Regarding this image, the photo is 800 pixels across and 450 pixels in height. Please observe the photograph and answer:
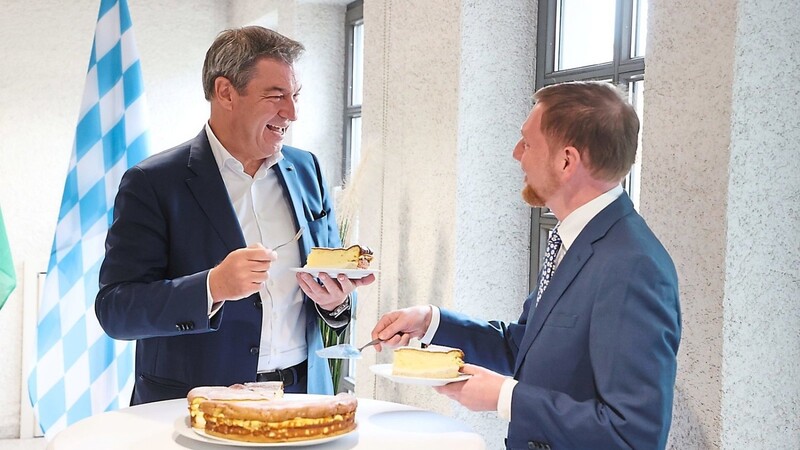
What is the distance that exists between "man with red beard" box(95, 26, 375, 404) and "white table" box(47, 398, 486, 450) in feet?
0.83

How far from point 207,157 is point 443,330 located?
0.72m

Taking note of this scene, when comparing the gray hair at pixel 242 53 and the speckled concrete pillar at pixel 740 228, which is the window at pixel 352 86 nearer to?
the gray hair at pixel 242 53

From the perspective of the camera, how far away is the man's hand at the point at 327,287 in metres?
2.06

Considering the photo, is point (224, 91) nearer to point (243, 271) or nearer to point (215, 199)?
point (215, 199)

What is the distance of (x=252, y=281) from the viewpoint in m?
1.80

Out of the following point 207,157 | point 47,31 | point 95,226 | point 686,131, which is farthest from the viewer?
point 47,31

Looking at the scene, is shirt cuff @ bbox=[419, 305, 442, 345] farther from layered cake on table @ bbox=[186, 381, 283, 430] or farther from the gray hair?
the gray hair

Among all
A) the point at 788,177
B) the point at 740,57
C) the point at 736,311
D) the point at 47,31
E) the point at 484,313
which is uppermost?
the point at 47,31

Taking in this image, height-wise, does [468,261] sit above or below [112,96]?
below

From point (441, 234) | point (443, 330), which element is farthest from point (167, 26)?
point (443, 330)

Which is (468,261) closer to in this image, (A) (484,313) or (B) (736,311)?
(A) (484,313)

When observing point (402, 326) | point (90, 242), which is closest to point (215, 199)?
point (402, 326)

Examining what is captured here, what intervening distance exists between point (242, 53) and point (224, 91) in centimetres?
10

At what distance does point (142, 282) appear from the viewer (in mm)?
2027
